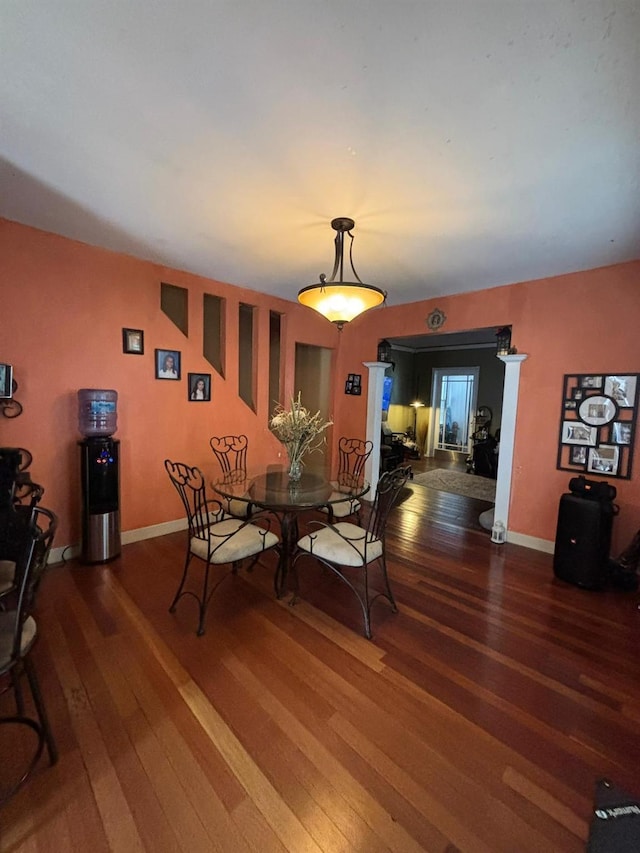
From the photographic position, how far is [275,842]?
114 cm

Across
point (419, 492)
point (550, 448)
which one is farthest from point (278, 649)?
point (419, 492)

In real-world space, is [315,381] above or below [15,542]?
above

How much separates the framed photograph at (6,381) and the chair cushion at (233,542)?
1696 mm

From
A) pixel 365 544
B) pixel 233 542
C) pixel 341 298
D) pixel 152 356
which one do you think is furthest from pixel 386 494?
pixel 152 356

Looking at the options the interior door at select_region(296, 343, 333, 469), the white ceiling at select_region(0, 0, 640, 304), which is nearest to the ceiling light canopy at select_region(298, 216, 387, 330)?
the white ceiling at select_region(0, 0, 640, 304)

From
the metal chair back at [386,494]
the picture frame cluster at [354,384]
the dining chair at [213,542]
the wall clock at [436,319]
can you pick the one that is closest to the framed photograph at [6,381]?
the dining chair at [213,542]

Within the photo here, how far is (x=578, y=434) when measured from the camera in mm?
3250

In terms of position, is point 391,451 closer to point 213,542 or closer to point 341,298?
point 341,298

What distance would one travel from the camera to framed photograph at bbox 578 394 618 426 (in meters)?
3.07

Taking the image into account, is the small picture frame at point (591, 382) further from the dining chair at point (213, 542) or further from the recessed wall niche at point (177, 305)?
the recessed wall niche at point (177, 305)

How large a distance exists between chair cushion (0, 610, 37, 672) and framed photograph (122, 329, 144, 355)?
7.86 feet

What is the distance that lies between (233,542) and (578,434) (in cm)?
318

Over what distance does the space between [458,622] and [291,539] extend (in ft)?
4.15

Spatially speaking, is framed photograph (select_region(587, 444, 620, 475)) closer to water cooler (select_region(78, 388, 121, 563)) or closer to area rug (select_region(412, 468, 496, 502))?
area rug (select_region(412, 468, 496, 502))
